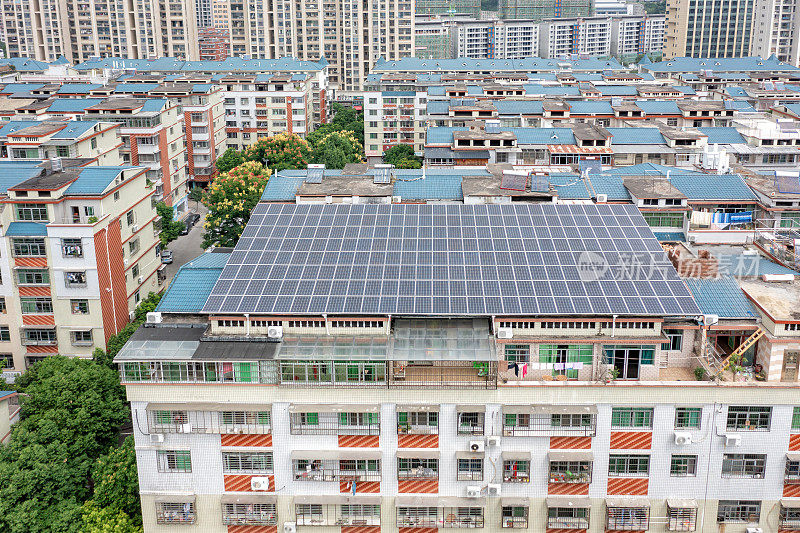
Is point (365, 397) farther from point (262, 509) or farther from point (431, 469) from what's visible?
point (262, 509)

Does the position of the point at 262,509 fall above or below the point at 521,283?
below

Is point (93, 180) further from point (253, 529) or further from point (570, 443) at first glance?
point (570, 443)

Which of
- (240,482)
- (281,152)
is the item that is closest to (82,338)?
(240,482)

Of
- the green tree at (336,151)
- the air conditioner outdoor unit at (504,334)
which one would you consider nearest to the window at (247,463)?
the air conditioner outdoor unit at (504,334)

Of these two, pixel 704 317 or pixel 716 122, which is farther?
pixel 716 122

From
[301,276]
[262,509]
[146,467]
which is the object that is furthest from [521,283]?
[146,467]

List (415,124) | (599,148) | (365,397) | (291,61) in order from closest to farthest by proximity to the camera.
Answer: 1. (365,397)
2. (599,148)
3. (415,124)
4. (291,61)
